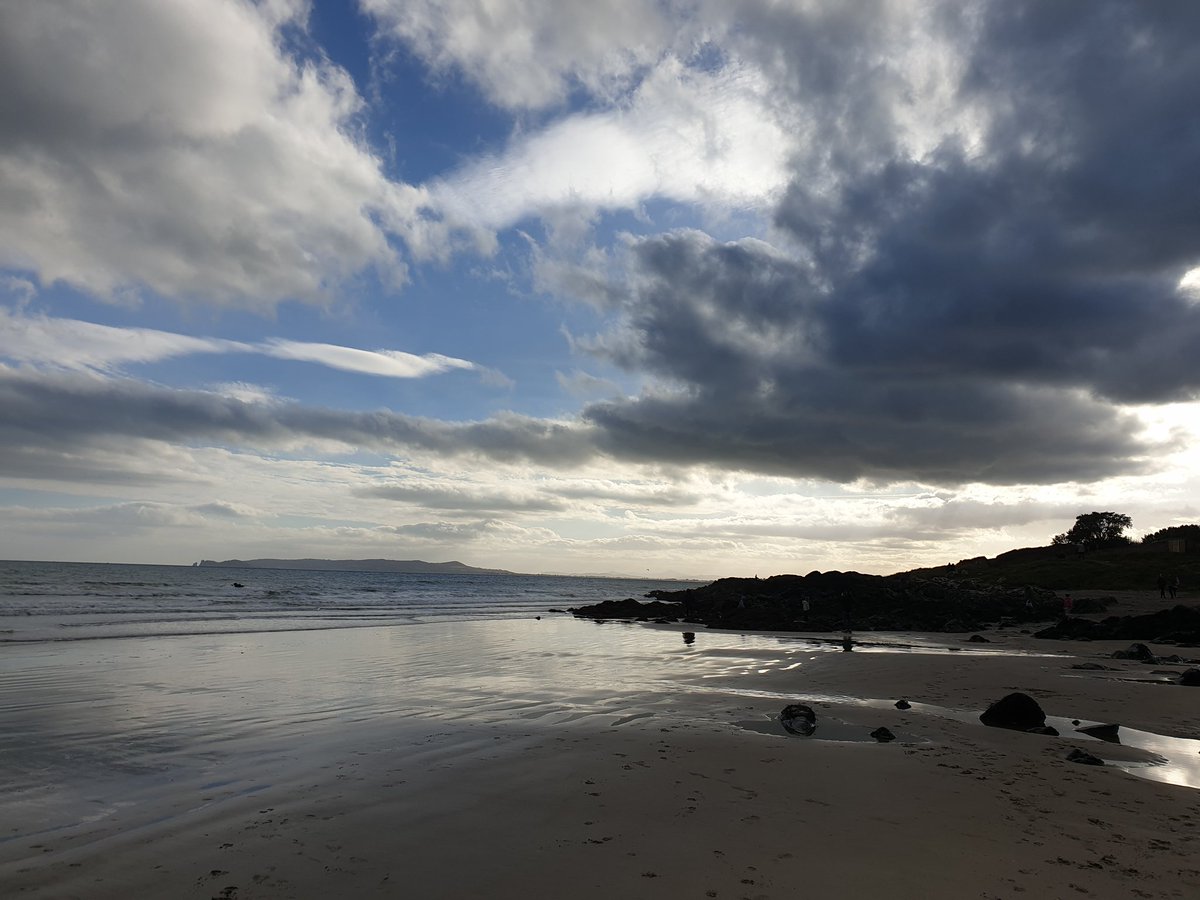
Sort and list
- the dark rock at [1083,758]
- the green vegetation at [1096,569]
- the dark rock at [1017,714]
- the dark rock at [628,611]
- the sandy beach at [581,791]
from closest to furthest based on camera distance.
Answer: the sandy beach at [581,791], the dark rock at [1083,758], the dark rock at [1017,714], the green vegetation at [1096,569], the dark rock at [628,611]

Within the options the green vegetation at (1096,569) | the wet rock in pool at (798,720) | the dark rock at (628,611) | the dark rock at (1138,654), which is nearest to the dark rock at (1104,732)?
the wet rock in pool at (798,720)

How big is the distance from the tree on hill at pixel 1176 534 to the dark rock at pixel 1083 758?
226 feet

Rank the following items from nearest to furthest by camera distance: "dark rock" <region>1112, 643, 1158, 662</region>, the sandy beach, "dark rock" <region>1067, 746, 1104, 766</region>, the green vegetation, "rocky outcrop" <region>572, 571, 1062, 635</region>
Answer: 1. the sandy beach
2. "dark rock" <region>1067, 746, 1104, 766</region>
3. "dark rock" <region>1112, 643, 1158, 662</region>
4. "rocky outcrop" <region>572, 571, 1062, 635</region>
5. the green vegetation

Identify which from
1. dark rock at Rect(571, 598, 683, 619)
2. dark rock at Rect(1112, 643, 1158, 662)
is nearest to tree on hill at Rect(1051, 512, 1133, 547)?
dark rock at Rect(571, 598, 683, 619)

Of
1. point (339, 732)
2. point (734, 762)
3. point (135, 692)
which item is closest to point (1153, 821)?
point (734, 762)

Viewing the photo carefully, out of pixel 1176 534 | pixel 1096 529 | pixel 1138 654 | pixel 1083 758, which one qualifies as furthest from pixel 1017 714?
pixel 1096 529

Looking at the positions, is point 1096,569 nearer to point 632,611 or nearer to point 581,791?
point 632,611

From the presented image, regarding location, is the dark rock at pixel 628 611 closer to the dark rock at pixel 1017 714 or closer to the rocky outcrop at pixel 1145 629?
the rocky outcrop at pixel 1145 629

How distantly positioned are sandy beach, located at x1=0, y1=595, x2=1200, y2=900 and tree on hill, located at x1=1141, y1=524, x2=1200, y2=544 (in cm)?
6249

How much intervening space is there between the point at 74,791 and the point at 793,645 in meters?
24.3

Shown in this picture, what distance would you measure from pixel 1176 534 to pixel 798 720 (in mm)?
78993

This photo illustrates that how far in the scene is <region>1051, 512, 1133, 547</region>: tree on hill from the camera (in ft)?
264

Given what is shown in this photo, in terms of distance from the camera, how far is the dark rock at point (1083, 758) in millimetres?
8781

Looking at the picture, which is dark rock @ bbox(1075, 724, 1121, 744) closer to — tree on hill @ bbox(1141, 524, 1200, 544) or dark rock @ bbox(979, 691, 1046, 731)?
dark rock @ bbox(979, 691, 1046, 731)
